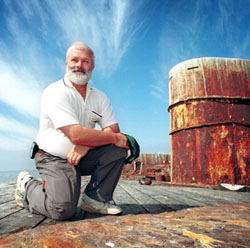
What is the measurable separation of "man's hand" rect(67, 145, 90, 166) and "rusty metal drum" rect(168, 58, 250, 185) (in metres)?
3.92

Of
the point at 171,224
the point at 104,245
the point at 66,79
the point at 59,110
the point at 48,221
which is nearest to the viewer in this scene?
the point at 104,245

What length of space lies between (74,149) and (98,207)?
57 cm

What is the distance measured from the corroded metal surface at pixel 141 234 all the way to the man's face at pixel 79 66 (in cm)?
134

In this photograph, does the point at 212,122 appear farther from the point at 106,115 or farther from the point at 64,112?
the point at 64,112

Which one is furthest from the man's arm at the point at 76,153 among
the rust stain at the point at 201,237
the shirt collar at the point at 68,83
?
the rust stain at the point at 201,237

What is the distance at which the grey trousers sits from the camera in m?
1.90

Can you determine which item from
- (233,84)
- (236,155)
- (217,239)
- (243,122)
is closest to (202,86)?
(233,84)

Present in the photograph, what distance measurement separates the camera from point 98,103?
2377 millimetres

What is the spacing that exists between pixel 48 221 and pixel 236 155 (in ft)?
15.0

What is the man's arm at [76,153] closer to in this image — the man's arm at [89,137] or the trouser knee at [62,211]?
the man's arm at [89,137]

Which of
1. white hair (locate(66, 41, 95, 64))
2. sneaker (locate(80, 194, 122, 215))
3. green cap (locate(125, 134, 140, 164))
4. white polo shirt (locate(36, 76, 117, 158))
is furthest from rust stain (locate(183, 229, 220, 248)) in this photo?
white hair (locate(66, 41, 95, 64))

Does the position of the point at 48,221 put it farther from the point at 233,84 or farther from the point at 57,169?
the point at 233,84

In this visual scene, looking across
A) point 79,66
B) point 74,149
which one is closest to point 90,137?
point 74,149

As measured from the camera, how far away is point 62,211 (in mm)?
1826
